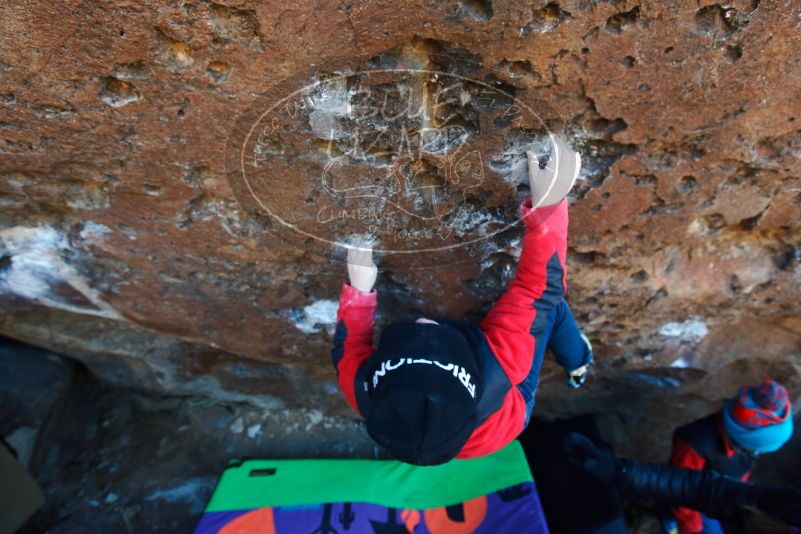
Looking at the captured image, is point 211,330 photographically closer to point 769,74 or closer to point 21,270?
point 21,270

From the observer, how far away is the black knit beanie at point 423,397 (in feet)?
3.27

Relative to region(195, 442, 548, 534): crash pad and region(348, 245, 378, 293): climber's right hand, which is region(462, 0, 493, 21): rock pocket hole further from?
region(195, 442, 548, 534): crash pad

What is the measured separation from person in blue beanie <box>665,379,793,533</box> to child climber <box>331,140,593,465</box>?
20.7 inches

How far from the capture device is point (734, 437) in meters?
1.60

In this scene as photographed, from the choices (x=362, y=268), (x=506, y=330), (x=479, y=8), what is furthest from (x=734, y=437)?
(x=479, y=8)

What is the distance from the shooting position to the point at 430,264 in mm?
1268

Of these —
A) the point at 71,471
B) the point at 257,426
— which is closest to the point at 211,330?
the point at 257,426

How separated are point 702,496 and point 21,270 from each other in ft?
6.44

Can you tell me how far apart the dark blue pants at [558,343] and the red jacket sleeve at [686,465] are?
0.58 m

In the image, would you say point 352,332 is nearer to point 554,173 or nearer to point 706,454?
point 554,173

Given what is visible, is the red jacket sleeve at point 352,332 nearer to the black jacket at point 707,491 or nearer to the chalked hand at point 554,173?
the chalked hand at point 554,173

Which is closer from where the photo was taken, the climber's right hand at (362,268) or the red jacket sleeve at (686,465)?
the climber's right hand at (362,268)

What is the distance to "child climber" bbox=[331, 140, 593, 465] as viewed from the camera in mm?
1017

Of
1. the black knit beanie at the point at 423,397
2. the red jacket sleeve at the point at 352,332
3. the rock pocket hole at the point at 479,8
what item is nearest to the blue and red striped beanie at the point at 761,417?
the black knit beanie at the point at 423,397
